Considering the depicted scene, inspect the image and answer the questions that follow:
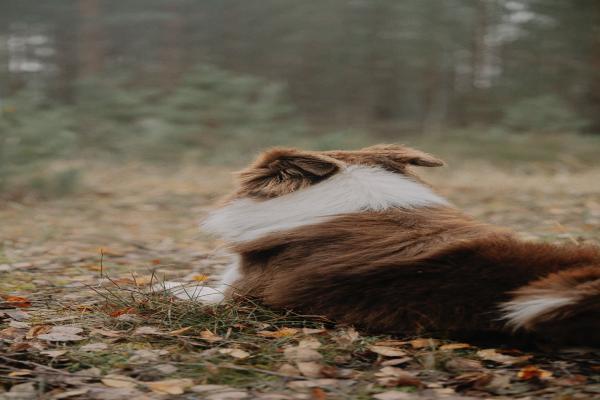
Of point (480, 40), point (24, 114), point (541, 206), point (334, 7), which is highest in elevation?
point (334, 7)

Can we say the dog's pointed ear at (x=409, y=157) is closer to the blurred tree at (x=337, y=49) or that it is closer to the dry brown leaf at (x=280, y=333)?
the dry brown leaf at (x=280, y=333)

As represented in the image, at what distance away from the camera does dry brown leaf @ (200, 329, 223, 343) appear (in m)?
2.58

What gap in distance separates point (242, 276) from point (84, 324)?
71 cm

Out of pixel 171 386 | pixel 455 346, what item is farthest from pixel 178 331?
pixel 455 346

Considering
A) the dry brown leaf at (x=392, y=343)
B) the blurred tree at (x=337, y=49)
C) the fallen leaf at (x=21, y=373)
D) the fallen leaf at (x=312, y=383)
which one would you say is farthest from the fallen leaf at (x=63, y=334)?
the blurred tree at (x=337, y=49)

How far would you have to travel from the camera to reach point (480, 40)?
17000 mm

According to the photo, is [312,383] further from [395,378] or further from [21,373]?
[21,373]

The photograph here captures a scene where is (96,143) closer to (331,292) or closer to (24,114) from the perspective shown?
(24,114)

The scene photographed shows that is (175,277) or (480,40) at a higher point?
(480,40)

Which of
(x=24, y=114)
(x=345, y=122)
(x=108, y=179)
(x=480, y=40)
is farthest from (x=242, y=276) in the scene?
(x=345, y=122)

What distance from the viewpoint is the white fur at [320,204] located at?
113 inches

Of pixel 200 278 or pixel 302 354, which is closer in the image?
pixel 302 354

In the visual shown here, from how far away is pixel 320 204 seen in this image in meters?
2.91

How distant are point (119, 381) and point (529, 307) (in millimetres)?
1361
